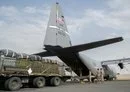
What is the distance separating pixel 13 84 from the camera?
1892 centimetres

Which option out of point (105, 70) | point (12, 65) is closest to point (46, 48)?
point (12, 65)

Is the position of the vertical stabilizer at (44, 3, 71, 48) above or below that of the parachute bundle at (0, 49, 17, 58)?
above

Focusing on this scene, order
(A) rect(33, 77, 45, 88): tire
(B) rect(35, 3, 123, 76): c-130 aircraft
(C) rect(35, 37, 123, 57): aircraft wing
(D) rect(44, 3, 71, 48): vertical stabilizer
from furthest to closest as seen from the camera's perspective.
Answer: (D) rect(44, 3, 71, 48): vertical stabilizer → (B) rect(35, 3, 123, 76): c-130 aircraft → (A) rect(33, 77, 45, 88): tire → (C) rect(35, 37, 123, 57): aircraft wing

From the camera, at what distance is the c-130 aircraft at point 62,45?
76.6ft

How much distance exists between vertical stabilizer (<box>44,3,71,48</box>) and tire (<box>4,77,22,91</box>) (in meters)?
5.72

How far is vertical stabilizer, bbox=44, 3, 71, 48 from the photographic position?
2427cm

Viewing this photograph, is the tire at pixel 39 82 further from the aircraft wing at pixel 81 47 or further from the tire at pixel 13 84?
the aircraft wing at pixel 81 47

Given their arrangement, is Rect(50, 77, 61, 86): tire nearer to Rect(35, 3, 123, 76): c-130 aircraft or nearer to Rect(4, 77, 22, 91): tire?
Rect(35, 3, 123, 76): c-130 aircraft

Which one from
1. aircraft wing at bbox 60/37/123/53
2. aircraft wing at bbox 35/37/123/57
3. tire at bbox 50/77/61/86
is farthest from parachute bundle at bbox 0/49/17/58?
aircraft wing at bbox 60/37/123/53

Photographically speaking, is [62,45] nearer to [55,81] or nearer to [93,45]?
[55,81]

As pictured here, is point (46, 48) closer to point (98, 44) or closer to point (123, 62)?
point (98, 44)

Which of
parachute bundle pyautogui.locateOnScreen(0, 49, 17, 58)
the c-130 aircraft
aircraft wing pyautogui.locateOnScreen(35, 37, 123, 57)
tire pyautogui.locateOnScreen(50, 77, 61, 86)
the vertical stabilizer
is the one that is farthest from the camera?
the vertical stabilizer

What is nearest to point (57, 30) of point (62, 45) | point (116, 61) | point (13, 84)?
point (62, 45)

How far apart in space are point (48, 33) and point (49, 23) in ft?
4.22
